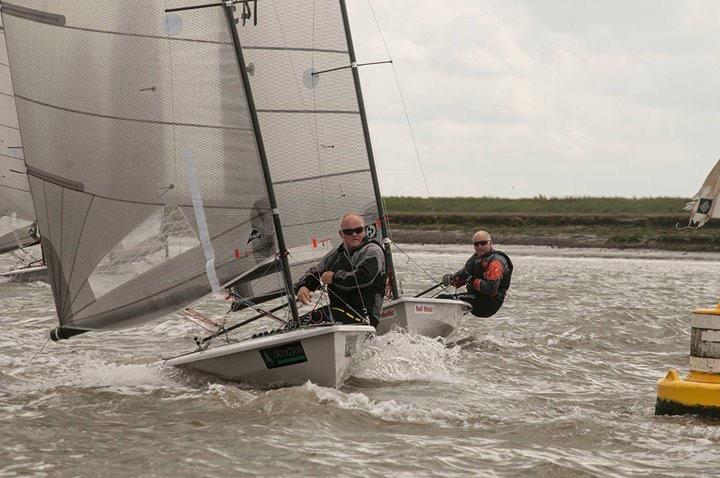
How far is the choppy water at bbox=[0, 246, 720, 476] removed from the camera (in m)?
8.61

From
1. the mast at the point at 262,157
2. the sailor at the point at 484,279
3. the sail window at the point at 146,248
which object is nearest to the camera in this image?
the mast at the point at 262,157

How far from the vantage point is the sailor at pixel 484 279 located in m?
15.8

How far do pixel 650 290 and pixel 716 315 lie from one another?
18.1 m

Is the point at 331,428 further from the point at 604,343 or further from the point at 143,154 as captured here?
the point at 604,343

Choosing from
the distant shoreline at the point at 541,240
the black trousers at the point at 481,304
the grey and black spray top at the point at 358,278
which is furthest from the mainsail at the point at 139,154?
the distant shoreline at the point at 541,240

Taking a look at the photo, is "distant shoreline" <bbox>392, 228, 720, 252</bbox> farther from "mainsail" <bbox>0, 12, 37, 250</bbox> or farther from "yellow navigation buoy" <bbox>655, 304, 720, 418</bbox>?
"yellow navigation buoy" <bbox>655, 304, 720, 418</bbox>

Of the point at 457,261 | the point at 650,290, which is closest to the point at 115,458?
the point at 650,290

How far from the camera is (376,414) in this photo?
397 inches

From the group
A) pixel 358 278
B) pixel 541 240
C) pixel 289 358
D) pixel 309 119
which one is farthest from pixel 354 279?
pixel 541 240

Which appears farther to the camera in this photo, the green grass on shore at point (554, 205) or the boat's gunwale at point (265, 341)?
the green grass on shore at point (554, 205)

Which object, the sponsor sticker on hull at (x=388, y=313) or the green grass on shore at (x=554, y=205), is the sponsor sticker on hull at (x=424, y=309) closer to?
the sponsor sticker on hull at (x=388, y=313)

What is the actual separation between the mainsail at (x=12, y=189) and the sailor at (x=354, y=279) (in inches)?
694

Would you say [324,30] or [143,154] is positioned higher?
[324,30]

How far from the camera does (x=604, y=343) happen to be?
16.3 m
